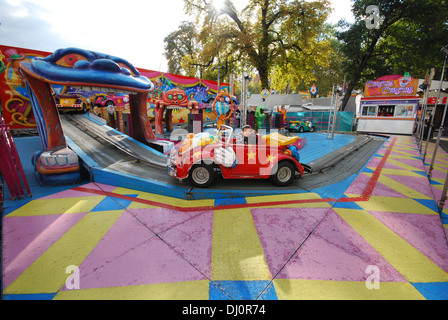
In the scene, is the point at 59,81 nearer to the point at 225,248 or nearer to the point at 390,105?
the point at 225,248

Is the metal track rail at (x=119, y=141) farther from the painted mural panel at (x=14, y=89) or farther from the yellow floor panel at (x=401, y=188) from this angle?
the yellow floor panel at (x=401, y=188)

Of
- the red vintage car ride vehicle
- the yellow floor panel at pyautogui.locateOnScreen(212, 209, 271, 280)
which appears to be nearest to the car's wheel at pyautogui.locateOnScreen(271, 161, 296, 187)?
the red vintage car ride vehicle

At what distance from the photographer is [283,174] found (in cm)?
473

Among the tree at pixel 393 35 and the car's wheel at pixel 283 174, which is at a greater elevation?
the tree at pixel 393 35

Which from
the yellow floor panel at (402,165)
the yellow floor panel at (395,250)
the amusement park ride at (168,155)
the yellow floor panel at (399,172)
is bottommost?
the yellow floor panel at (402,165)

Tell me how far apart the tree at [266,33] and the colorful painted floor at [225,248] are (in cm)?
1761

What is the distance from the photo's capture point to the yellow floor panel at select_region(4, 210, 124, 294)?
6.86ft

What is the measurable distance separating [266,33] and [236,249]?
20.6 meters

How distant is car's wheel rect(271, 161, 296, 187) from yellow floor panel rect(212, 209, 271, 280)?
142 centimetres

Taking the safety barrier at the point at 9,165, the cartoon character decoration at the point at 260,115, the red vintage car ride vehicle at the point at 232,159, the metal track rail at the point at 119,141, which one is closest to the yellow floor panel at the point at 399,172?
the red vintage car ride vehicle at the point at 232,159

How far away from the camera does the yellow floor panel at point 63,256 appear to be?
2.09 metres

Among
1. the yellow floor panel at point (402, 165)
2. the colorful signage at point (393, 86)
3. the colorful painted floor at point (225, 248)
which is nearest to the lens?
the colorful painted floor at point (225, 248)

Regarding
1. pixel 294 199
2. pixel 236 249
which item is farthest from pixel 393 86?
pixel 236 249
